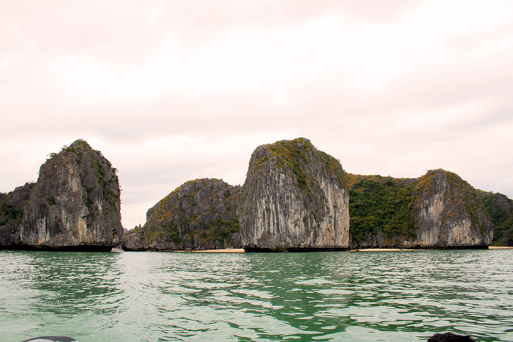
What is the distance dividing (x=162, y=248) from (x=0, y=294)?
149 m

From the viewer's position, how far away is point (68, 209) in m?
78.1

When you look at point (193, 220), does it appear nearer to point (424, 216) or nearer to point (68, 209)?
point (68, 209)

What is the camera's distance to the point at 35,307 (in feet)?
37.4

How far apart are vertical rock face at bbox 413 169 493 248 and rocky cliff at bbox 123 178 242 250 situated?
76.9 metres

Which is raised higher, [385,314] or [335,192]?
[335,192]

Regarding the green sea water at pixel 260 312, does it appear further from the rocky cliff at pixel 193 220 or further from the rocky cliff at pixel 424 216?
the rocky cliff at pixel 193 220

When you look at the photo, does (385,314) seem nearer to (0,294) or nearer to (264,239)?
(0,294)

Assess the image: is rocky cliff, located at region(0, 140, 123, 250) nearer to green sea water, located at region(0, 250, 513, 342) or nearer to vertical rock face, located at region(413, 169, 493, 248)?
green sea water, located at region(0, 250, 513, 342)

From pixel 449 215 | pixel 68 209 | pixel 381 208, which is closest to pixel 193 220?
pixel 381 208

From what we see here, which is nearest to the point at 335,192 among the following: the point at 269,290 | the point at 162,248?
the point at 162,248

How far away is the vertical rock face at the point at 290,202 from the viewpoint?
8619 centimetres

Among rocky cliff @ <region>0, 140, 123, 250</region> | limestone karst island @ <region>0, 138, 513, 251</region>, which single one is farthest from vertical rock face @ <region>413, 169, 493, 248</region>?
rocky cliff @ <region>0, 140, 123, 250</region>

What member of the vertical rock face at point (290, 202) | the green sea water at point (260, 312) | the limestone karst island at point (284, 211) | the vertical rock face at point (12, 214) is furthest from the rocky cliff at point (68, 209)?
the green sea water at point (260, 312)

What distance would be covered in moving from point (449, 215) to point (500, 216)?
47.0 meters
